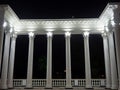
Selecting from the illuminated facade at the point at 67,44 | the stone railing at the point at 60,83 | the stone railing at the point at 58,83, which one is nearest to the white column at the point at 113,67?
the illuminated facade at the point at 67,44

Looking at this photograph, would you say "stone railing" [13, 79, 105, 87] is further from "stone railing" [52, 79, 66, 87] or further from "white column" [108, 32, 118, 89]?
"white column" [108, 32, 118, 89]

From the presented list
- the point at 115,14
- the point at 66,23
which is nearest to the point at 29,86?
the point at 66,23

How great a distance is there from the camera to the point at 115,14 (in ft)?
64.7

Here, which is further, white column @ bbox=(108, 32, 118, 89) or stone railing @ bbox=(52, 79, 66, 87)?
stone railing @ bbox=(52, 79, 66, 87)

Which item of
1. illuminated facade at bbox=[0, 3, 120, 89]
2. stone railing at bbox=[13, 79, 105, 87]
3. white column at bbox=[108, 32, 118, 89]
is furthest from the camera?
stone railing at bbox=[13, 79, 105, 87]

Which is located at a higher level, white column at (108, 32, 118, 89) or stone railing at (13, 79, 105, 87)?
white column at (108, 32, 118, 89)

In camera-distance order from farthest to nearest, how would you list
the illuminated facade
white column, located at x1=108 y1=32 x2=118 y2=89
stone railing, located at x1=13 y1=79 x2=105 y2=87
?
stone railing, located at x1=13 y1=79 x2=105 y2=87, the illuminated facade, white column, located at x1=108 y1=32 x2=118 y2=89

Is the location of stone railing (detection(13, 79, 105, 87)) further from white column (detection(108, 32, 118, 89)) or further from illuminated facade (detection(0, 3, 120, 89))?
white column (detection(108, 32, 118, 89))

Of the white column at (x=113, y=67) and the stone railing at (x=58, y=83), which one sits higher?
the white column at (x=113, y=67)

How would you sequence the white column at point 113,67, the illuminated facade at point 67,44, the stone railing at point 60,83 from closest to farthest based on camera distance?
the white column at point 113,67 < the illuminated facade at point 67,44 < the stone railing at point 60,83

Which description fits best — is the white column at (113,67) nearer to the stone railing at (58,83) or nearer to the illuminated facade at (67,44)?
the illuminated facade at (67,44)

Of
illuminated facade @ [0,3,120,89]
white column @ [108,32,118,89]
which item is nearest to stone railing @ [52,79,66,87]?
illuminated facade @ [0,3,120,89]

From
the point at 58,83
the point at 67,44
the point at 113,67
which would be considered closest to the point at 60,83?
the point at 58,83

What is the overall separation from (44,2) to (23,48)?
14.6 metres
